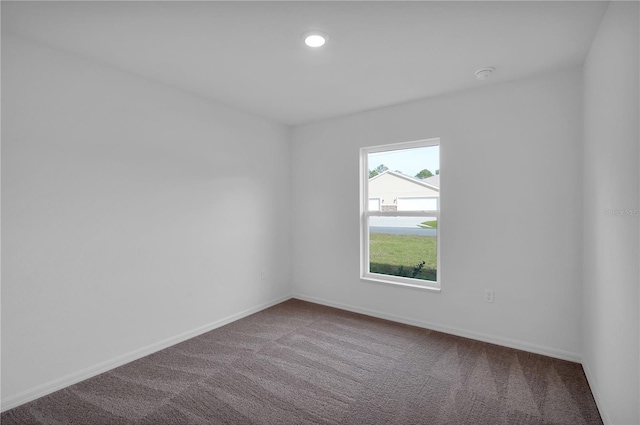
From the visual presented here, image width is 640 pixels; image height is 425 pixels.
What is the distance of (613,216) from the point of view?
1.78 meters

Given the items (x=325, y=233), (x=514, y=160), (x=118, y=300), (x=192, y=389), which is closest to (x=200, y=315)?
(x=118, y=300)

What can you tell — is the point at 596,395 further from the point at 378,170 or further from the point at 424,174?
the point at 378,170

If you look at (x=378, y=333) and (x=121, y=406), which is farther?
(x=378, y=333)

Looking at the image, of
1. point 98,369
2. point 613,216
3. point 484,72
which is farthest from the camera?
point 484,72

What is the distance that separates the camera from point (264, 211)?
405cm

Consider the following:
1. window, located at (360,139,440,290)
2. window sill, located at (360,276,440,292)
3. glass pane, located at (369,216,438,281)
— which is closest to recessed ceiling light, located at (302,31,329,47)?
window, located at (360,139,440,290)

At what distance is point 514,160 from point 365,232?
1750 millimetres

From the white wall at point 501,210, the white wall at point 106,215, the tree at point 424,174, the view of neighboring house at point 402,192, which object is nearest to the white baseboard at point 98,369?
the white wall at point 106,215

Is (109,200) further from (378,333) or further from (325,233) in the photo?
(378,333)

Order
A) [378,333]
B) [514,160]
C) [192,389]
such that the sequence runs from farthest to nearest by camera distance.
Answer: [378,333]
[514,160]
[192,389]

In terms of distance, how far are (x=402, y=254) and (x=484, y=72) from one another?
2.01m

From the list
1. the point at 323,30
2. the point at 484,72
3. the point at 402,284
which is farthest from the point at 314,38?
the point at 402,284

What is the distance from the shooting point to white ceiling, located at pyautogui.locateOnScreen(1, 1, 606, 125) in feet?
6.04

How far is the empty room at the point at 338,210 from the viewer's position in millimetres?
1934
